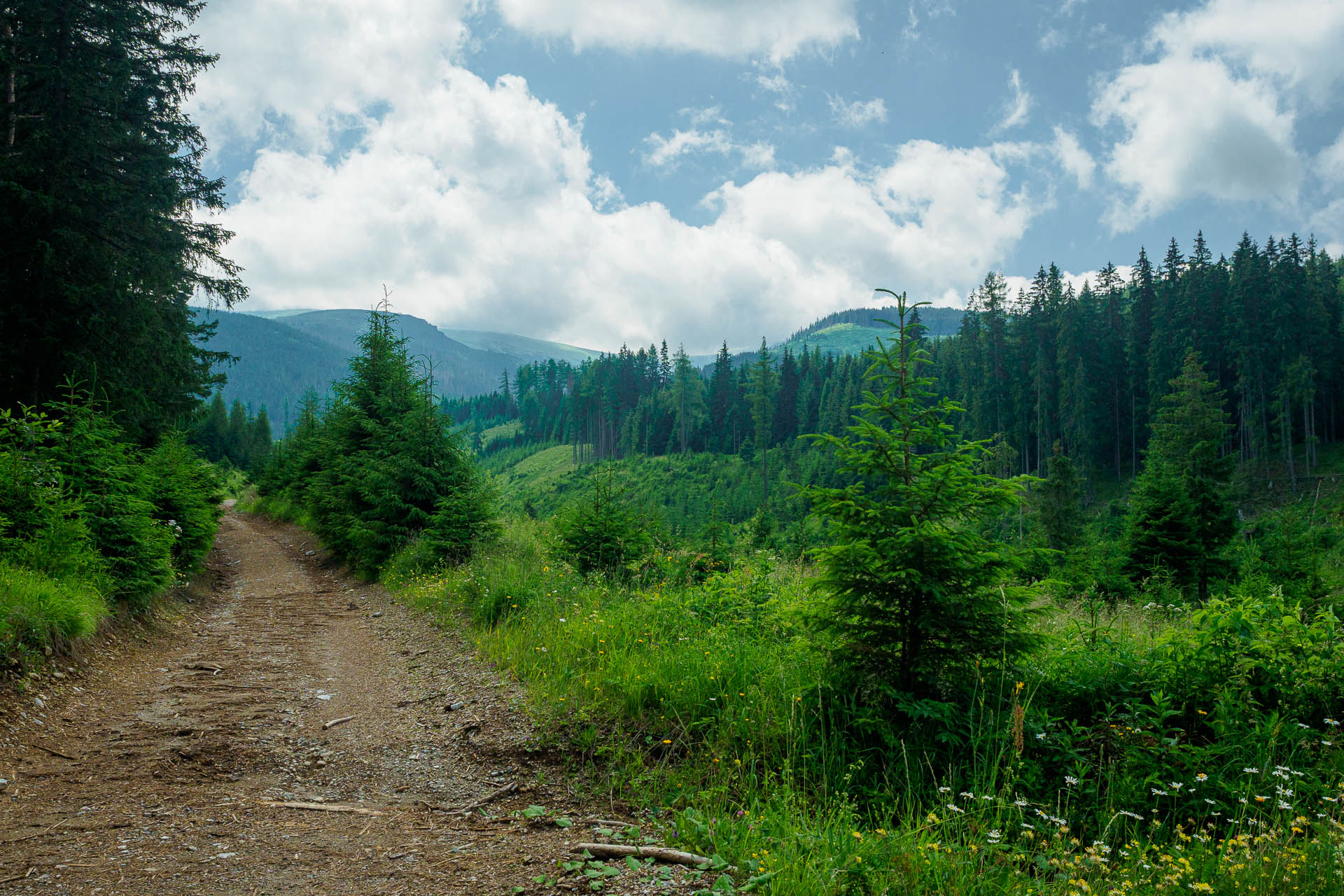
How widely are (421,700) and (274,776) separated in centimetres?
193

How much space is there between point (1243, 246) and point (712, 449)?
210 ft

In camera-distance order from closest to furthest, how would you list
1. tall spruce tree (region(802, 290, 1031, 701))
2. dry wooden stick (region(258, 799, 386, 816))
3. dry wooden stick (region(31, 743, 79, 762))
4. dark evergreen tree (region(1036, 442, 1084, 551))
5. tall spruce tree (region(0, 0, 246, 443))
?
dry wooden stick (region(258, 799, 386, 816)) → tall spruce tree (region(802, 290, 1031, 701)) → dry wooden stick (region(31, 743, 79, 762)) → tall spruce tree (region(0, 0, 246, 443)) → dark evergreen tree (region(1036, 442, 1084, 551))

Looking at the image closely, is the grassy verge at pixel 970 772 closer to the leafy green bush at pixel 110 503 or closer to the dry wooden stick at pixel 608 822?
the dry wooden stick at pixel 608 822

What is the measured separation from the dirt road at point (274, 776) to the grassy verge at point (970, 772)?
599 mm

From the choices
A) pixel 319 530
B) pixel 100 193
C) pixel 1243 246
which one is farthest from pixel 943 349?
pixel 100 193

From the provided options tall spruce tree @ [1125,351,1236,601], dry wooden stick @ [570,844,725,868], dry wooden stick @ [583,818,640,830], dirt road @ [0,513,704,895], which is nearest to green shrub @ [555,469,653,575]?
dirt road @ [0,513,704,895]

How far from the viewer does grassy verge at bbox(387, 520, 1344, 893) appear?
2988 mm

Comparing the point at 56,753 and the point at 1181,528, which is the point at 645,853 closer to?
the point at 56,753

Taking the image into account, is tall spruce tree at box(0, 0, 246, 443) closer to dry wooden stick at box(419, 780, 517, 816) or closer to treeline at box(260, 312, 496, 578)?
treeline at box(260, 312, 496, 578)

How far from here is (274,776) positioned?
484 cm

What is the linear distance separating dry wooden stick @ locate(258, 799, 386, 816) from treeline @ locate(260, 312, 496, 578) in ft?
28.6

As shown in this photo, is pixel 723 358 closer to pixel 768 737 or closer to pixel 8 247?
pixel 8 247

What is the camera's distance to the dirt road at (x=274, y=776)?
331cm

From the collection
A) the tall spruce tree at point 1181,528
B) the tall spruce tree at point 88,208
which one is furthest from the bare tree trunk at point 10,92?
the tall spruce tree at point 1181,528
